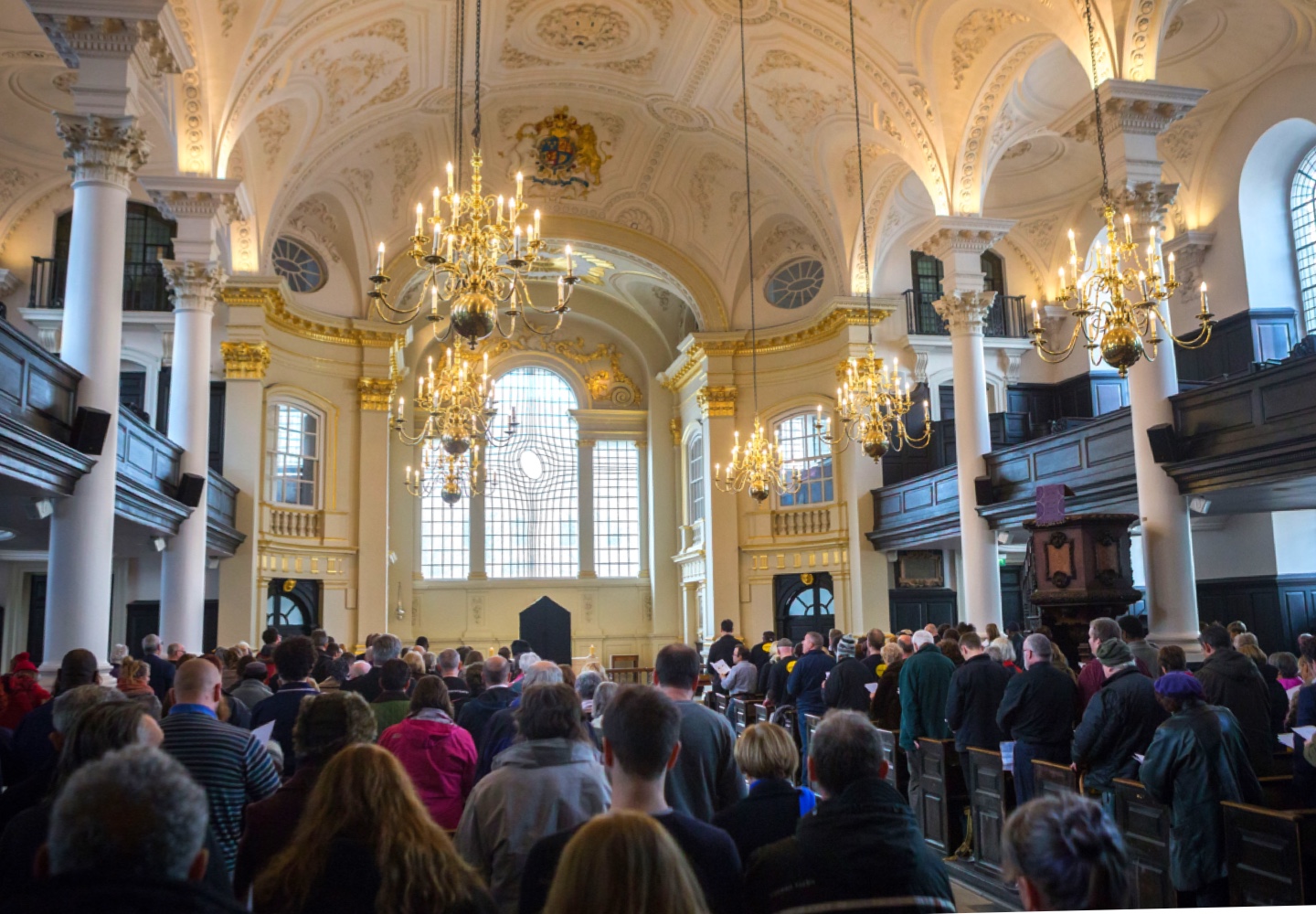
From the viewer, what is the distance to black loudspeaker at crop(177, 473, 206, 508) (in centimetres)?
1361

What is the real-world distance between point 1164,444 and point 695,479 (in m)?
14.4

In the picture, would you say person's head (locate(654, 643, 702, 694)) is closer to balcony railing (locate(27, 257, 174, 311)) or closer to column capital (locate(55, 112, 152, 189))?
column capital (locate(55, 112, 152, 189))

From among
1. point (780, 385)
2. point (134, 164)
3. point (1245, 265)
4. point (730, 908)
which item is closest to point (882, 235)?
point (780, 385)

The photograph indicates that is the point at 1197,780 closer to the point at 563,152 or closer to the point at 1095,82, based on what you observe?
the point at 1095,82

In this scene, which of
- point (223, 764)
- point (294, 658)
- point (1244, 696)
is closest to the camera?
point (223, 764)

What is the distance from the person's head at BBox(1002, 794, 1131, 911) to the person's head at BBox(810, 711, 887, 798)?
707 mm

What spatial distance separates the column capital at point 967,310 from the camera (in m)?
16.1

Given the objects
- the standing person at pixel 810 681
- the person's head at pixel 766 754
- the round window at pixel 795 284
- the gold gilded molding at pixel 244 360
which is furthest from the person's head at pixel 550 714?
the round window at pixel 795 284

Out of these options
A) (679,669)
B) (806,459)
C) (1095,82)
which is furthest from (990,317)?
(679,669)

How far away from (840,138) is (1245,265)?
6.87 metres

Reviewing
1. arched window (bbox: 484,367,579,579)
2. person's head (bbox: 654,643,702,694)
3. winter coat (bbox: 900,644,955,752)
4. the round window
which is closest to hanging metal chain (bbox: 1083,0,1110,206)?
winter coat (bbox: 900,644,955,752)

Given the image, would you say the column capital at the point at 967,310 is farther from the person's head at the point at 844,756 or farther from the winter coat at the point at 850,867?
the winter coat at the point at 850,867

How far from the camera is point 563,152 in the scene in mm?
21141

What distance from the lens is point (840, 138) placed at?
19.2 metres
